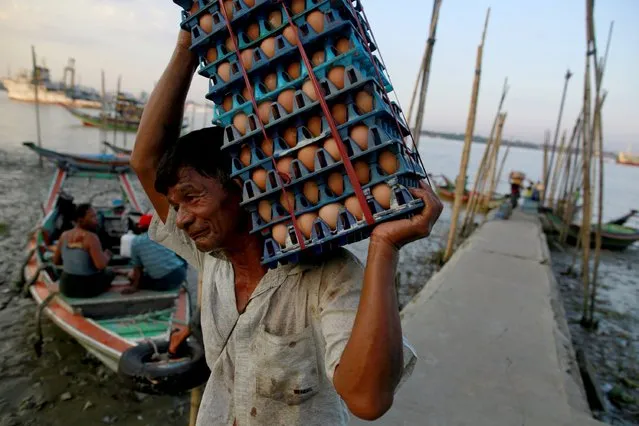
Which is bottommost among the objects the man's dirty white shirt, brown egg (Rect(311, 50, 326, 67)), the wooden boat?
the wooden boat

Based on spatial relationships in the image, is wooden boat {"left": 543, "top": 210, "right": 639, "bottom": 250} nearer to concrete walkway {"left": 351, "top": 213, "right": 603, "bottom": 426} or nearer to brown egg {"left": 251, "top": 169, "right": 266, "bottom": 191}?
concrete walkway {"left": 351, "top": 213, "right": 603, "bottom": 426}

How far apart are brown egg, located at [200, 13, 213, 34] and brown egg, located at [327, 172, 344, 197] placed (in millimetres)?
592

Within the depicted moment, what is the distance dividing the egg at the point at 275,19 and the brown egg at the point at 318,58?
147 millimetres

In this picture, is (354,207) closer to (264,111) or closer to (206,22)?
(264,111)

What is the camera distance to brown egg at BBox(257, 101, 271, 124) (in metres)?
1.12

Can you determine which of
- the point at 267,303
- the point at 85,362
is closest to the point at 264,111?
the point at 267,303

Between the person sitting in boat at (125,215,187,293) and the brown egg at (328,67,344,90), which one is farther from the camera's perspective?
the person sitting in boat at (125,215,187,293)

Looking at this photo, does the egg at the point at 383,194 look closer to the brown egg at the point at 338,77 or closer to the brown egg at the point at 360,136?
the brown egg at the point at 360,136

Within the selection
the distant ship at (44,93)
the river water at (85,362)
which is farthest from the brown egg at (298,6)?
the distant ship at (44,93)

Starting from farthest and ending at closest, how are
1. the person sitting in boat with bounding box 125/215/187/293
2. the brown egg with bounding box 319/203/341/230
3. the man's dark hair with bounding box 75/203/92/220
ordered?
the person sitting in boat with bounding box 125/215/187/293 → the man's dark hair with bounding box 75/203/92/220 → the brown egg with bounding box 319/203/341/230

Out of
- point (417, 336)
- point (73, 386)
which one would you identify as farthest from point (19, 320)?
point (417, 336)

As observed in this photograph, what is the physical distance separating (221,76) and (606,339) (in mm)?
8299

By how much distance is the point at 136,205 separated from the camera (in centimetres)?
907

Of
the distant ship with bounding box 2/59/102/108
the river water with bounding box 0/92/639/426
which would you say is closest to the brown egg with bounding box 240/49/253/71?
the river water with bounding box 0/92/639/426
